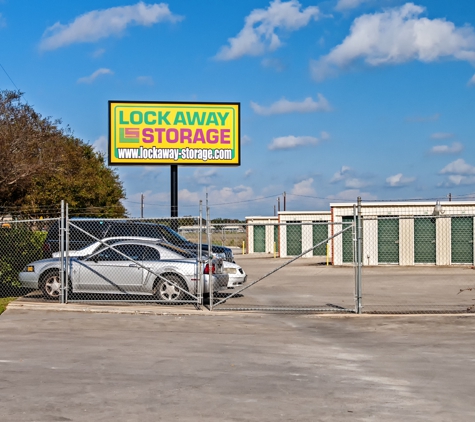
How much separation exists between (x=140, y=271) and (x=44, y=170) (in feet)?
60.6

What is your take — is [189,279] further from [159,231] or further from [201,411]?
[201,411]

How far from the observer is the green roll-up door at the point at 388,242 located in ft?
99.1

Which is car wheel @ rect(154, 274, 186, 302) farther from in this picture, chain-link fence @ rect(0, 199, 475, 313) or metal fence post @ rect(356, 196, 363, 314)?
metal fence post @ rect(356, 196, 363, 314)

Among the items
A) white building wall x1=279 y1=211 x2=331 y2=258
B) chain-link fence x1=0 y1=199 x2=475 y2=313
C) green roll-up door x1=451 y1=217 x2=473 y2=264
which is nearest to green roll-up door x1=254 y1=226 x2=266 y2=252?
white building wall x1=279 y1=211 x2=331 y2=258

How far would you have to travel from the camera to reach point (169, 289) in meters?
15.4

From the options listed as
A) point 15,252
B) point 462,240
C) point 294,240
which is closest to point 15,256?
point 15,252

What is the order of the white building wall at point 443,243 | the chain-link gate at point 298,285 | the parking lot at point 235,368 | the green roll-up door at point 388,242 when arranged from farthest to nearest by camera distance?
the green roll-up door at point 388,242 → the white building wall at point 443,243 → the chain-link gate at point 298,285 → the parking lot at point 235,368

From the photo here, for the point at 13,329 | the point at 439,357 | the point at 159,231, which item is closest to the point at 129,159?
the point at 159,231

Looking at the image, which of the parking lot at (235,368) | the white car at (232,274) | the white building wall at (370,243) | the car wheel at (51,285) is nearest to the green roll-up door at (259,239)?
the white building wall at (370,243)

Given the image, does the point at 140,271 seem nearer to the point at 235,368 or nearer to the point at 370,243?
the point at 235,368

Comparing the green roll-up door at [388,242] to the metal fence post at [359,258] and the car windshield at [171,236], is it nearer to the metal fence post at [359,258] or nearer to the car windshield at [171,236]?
the car windshield at [171,236]

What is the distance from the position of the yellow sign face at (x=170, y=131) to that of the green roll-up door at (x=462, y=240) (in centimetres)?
1067

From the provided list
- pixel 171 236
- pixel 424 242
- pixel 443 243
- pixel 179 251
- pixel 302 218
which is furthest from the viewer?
pixel 302 218

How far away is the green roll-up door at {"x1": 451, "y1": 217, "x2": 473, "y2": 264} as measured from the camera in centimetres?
2973
